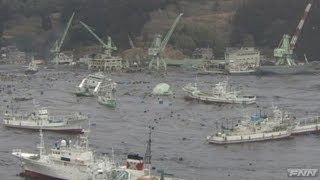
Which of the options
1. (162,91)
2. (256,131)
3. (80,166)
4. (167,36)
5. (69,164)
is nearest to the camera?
(80,166)

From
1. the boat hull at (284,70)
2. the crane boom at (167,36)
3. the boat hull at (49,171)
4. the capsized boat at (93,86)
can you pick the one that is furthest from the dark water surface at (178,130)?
the crane boom at (167,36)

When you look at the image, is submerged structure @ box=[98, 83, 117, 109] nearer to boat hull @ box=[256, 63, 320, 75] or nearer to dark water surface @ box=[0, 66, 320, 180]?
dark water surface @ box=[0, 66, 320, 180]

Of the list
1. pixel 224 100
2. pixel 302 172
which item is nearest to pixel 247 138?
pixel 302 172

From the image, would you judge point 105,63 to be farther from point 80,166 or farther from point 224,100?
point 80,166

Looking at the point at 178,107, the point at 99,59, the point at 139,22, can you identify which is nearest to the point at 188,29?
the point at 139,22

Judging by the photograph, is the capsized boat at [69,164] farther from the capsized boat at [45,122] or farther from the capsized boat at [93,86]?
the capsized boat at [93,86]

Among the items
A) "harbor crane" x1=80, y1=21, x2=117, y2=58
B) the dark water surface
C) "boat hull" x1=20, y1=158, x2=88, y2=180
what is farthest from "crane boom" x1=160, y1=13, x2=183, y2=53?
"boat hull" x1=20, y1=158, x2=88, y2=180

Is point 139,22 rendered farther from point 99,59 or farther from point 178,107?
point 178,107
